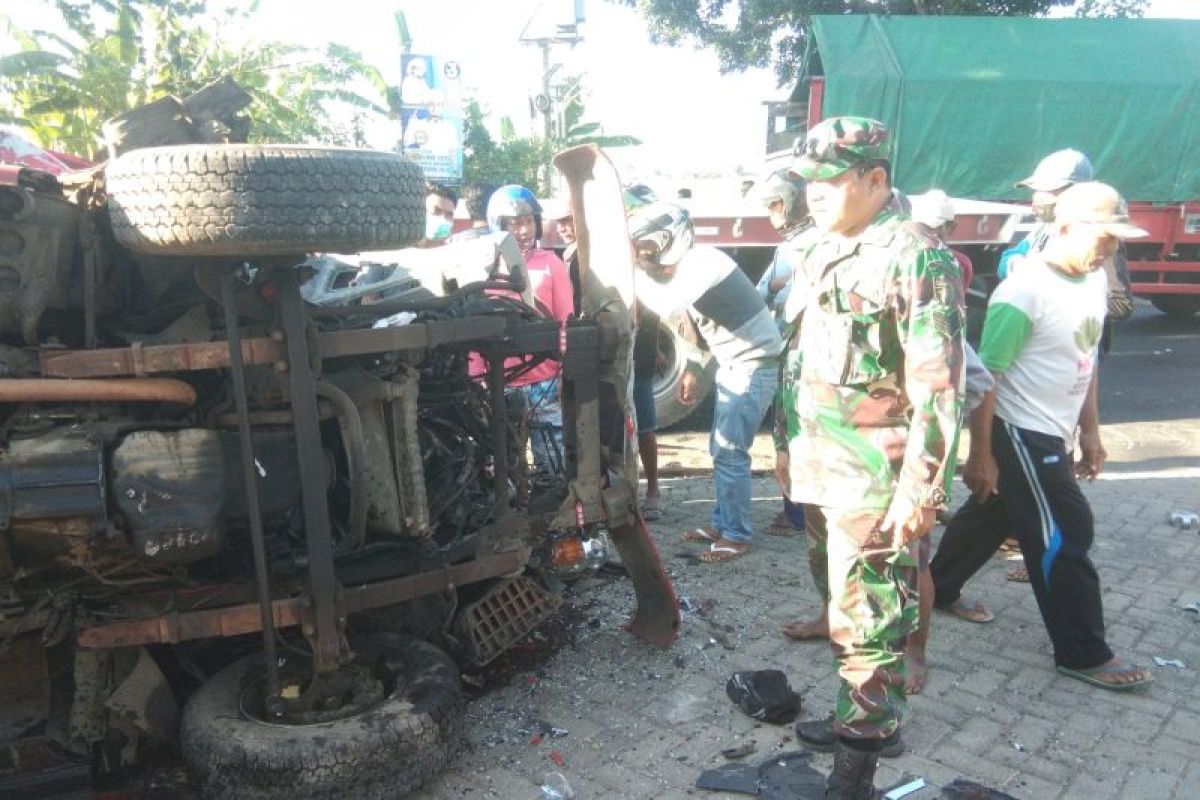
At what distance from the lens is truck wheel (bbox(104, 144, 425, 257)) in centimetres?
234

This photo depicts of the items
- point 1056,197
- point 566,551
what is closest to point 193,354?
point 566,551

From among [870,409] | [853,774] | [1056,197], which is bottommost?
[853,774]

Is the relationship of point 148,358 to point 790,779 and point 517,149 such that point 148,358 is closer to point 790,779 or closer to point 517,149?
point 790,779

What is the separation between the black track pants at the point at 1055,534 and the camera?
332 centimetres

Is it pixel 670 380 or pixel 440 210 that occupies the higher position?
pixel 440 210

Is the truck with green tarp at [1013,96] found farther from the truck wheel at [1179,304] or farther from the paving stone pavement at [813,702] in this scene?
the paving stone pavement at [813,702]

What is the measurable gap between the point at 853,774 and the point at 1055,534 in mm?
1308

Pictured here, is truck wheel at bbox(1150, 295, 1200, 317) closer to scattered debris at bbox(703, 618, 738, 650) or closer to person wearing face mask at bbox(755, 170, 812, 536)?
person wearing face mask at bbox(755, 170, 812, 536)

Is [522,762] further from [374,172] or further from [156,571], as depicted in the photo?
[374,172]

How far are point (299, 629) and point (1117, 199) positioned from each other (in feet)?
9.87

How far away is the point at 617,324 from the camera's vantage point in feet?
11.3

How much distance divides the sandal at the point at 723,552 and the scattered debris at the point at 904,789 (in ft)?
6.21

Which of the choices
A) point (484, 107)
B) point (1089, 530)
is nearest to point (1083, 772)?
point (1089, 530)

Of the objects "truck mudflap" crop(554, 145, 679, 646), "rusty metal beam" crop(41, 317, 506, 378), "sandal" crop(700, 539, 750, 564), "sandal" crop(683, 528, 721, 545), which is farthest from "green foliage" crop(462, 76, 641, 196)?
"rusty metal beam" crop(41, 317, 506, 378)
